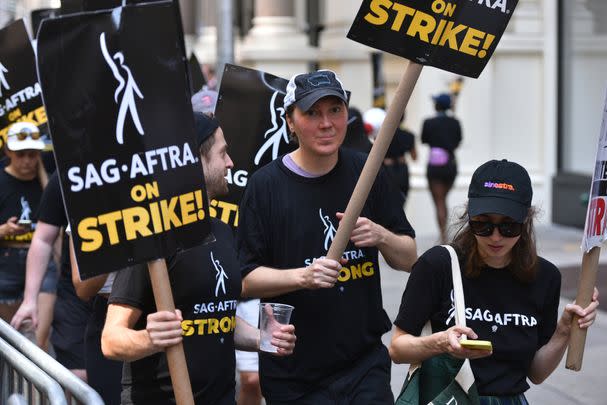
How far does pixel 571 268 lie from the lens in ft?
41.4

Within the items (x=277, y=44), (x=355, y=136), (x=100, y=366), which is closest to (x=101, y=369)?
(x=100, y=366)

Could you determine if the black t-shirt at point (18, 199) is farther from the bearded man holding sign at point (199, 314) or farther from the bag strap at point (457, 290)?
the bag strap at point (457, 290)

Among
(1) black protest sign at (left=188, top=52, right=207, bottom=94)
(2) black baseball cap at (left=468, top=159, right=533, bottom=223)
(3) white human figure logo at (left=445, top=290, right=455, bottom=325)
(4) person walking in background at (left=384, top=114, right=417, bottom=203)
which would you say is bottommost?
(4) person walking in background at (left=384, top=114, right=417, bottom=203)

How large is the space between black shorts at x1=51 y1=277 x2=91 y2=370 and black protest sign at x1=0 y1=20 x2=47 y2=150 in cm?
182

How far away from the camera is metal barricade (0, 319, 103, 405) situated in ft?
11.2

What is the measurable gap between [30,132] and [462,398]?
439 cm

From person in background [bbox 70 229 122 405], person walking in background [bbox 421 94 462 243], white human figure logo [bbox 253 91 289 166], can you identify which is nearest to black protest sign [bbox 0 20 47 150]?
white human figure logo [bbox 253 91 289 166]

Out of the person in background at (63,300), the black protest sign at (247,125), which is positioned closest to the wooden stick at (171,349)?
the black protest sign at (247,125)

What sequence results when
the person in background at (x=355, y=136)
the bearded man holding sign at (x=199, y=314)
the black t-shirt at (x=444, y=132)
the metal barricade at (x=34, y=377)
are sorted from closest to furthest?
1. the metal barricade at (x=34, y=377)
2. the bearded man holding sign at (x=199, y=314)
3. the person in background at (x=355, y=136)
4. the black t-shirt at (x=444, y=132)

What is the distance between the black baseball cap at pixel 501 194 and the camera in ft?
13.1

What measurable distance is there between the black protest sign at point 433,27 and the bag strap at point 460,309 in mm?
708

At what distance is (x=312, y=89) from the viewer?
4605mm

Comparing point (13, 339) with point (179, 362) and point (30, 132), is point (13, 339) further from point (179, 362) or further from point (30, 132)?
point (30, 132)

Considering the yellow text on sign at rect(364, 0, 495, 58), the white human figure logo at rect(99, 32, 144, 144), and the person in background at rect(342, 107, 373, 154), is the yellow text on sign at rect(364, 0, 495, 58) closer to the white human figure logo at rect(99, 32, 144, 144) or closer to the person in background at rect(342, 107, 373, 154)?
the white human figure logo at rect(99, 32, 144, 144)
